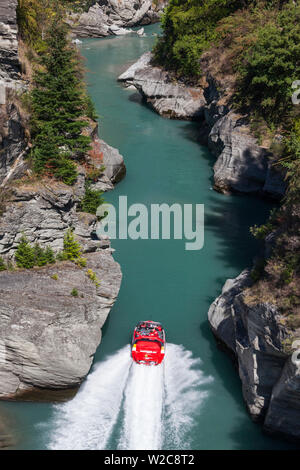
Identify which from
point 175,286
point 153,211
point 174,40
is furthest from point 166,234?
point 174,40

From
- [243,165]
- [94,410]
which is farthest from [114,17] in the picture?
[94,410]

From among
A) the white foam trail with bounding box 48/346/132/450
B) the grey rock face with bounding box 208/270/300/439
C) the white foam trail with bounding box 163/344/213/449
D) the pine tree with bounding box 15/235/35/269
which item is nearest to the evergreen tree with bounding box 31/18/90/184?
the pine tree with bounding box 15/235/35/269

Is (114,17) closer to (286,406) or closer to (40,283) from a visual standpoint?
(40,283)

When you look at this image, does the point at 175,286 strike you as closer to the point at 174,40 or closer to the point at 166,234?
the point at 166,234

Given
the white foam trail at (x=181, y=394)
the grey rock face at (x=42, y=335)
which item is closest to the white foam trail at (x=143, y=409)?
the white foam trail at (x=181, y=394)

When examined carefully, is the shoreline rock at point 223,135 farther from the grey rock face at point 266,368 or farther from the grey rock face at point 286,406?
the grey rock face at point 286,406
